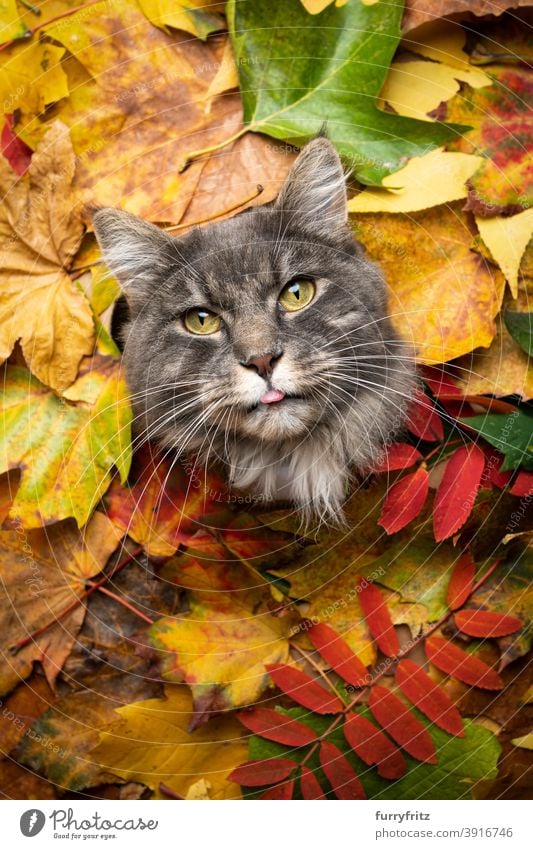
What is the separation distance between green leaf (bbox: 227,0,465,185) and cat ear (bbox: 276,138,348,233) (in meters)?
0.05

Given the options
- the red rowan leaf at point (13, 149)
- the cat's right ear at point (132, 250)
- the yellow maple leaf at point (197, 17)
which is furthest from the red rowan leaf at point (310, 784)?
the yellow maple leaf at point (197, 17)

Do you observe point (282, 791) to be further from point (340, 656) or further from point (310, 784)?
point (340, 656)

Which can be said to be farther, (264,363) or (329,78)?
(329,78)

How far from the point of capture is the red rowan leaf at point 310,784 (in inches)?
53.4

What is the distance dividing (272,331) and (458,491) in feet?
1.42

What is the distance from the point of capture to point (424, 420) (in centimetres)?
141

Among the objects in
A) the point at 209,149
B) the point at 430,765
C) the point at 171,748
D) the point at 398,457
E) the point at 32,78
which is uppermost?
the point at 32,78

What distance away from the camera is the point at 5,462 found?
1410 millimetres

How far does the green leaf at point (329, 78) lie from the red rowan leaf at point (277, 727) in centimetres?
98

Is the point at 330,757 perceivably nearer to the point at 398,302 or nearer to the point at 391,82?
the point at 398,302

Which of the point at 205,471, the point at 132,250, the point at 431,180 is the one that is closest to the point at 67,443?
the point at 205,471

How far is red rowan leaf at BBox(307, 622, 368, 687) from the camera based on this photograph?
136cm

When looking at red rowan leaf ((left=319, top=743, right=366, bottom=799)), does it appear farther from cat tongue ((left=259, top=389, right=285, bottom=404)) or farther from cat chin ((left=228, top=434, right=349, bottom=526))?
cat tongue ((left=259, top=389, right=285, bottom=404))

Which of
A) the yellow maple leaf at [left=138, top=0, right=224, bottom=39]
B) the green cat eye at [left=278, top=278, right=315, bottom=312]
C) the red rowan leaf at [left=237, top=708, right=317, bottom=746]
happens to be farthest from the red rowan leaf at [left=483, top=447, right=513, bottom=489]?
the yellow maple leaf at [left=138, top=0, right=224, bottom=39]
